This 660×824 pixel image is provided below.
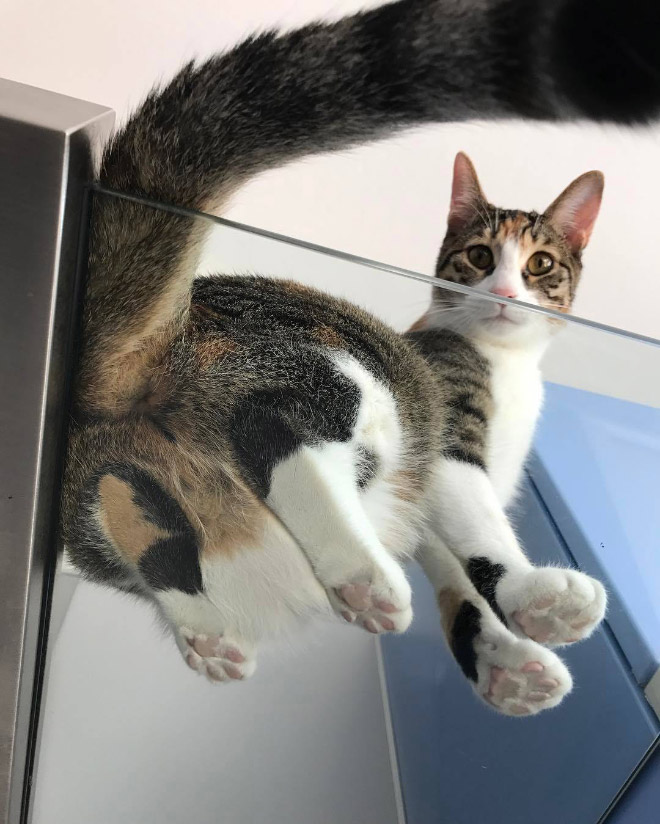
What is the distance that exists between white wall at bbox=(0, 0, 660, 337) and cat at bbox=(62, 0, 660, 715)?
0.83 meters

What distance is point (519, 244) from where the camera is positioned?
2.77 ft

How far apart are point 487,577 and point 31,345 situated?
13.0 inches

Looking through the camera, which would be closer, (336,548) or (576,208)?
(336,548)

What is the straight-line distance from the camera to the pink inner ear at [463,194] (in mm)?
990

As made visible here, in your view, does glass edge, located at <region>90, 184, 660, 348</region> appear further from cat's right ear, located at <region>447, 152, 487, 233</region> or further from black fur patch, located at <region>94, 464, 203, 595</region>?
cat's right ear, located at <region>447, 152, 487, 233</region>

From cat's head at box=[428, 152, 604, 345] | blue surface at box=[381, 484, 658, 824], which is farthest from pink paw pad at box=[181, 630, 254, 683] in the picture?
cat's head at box=[428, 152, 604, 345]

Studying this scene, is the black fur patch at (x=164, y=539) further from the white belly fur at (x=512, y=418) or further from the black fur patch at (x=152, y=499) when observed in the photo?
the white belly fur at (x=512, y=418)

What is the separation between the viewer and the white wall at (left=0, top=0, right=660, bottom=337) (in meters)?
1.24

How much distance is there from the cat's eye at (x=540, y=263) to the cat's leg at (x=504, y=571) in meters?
0.45

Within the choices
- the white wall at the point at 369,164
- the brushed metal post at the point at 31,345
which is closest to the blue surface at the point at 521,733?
the brushed metal post at the point at 31,345

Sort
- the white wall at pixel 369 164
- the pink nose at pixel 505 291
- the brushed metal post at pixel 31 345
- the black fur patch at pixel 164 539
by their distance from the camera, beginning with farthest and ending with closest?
the white wall at pixel 369 164
the pink nose at pixel 505 291
the black fur patch at pixel 164 539
the brushed metal post at pixel 31 345

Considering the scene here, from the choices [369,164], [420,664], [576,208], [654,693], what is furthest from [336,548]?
[369,164]

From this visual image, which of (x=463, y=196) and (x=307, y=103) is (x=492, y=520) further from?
(x=463, y=196)

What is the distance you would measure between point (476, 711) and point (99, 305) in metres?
0.38
